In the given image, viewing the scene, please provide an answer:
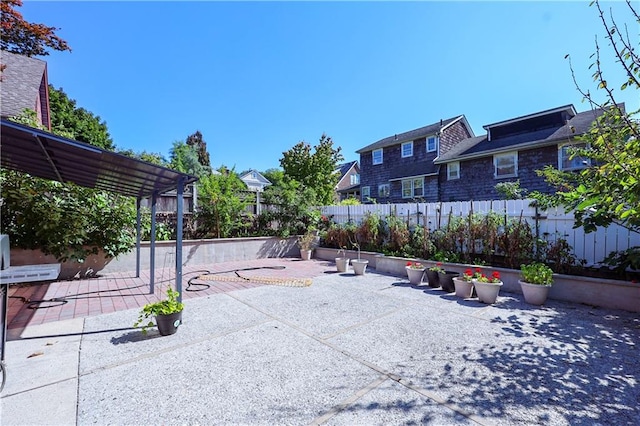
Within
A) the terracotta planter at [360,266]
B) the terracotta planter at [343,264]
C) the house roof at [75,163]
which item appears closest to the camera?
the house roof at [75,163]

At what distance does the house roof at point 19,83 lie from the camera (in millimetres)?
8781

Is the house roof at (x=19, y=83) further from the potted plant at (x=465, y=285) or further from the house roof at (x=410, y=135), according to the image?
the house roof at (x=410, y=135)

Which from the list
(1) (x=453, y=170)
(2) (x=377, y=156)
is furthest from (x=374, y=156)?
(1) (x=453, y=170)

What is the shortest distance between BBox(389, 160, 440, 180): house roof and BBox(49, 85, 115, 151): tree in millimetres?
21302

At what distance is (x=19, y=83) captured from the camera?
1042 centimetres

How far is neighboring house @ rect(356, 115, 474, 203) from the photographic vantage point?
17609 mm

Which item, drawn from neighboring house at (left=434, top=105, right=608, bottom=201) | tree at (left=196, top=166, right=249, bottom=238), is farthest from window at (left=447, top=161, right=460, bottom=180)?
tree at (left=196, top=166, right=249, bottom=238)

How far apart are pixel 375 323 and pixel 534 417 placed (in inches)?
78.6

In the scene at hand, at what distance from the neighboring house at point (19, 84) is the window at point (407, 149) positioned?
730 inches

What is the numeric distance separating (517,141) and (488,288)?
13.8 m

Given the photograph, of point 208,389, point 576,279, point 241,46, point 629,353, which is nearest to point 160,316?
point 208,389

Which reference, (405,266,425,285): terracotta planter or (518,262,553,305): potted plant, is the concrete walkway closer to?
(518,262,553,305): potted plant

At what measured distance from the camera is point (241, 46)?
823 centimetres

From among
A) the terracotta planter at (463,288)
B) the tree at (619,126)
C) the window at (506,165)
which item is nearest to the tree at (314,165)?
the window at (506,165)
